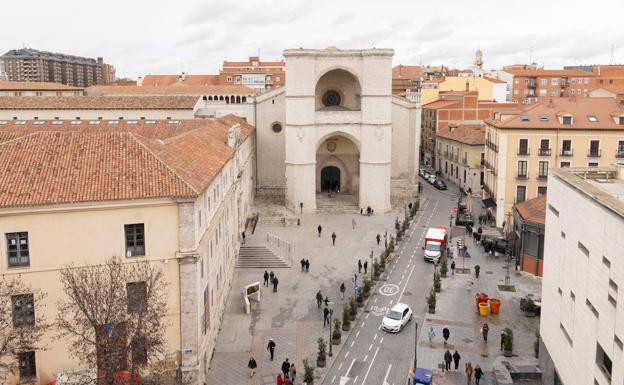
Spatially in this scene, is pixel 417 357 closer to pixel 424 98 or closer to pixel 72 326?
pixel 72 326

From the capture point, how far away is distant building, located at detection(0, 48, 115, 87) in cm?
16888

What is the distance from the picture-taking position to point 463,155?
73938 mm

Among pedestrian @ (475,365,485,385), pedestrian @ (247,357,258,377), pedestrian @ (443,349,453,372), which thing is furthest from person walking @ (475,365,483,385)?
pedestrian @ (247,357,258,377)

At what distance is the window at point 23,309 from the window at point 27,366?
1491mm

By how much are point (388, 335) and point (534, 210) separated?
1516 cm

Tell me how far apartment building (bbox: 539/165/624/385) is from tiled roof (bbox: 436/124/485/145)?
146 ft

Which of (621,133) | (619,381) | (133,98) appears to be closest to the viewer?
(619,381)

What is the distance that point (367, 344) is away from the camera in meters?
31.3

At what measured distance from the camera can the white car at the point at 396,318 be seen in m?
32.3

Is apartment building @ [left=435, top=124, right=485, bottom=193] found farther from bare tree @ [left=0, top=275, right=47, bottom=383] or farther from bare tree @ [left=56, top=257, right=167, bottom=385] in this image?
bare tree @ [left=0, top=275, right=47, bottom=383]

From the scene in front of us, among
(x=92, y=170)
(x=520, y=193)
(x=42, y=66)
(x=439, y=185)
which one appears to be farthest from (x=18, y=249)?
(x=42, y=66)

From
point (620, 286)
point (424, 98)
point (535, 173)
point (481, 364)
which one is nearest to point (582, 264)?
point (620, 286)

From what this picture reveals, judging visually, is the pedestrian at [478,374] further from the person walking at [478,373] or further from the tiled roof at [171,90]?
the tiled roof at [171,90]

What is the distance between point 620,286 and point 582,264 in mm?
4061
